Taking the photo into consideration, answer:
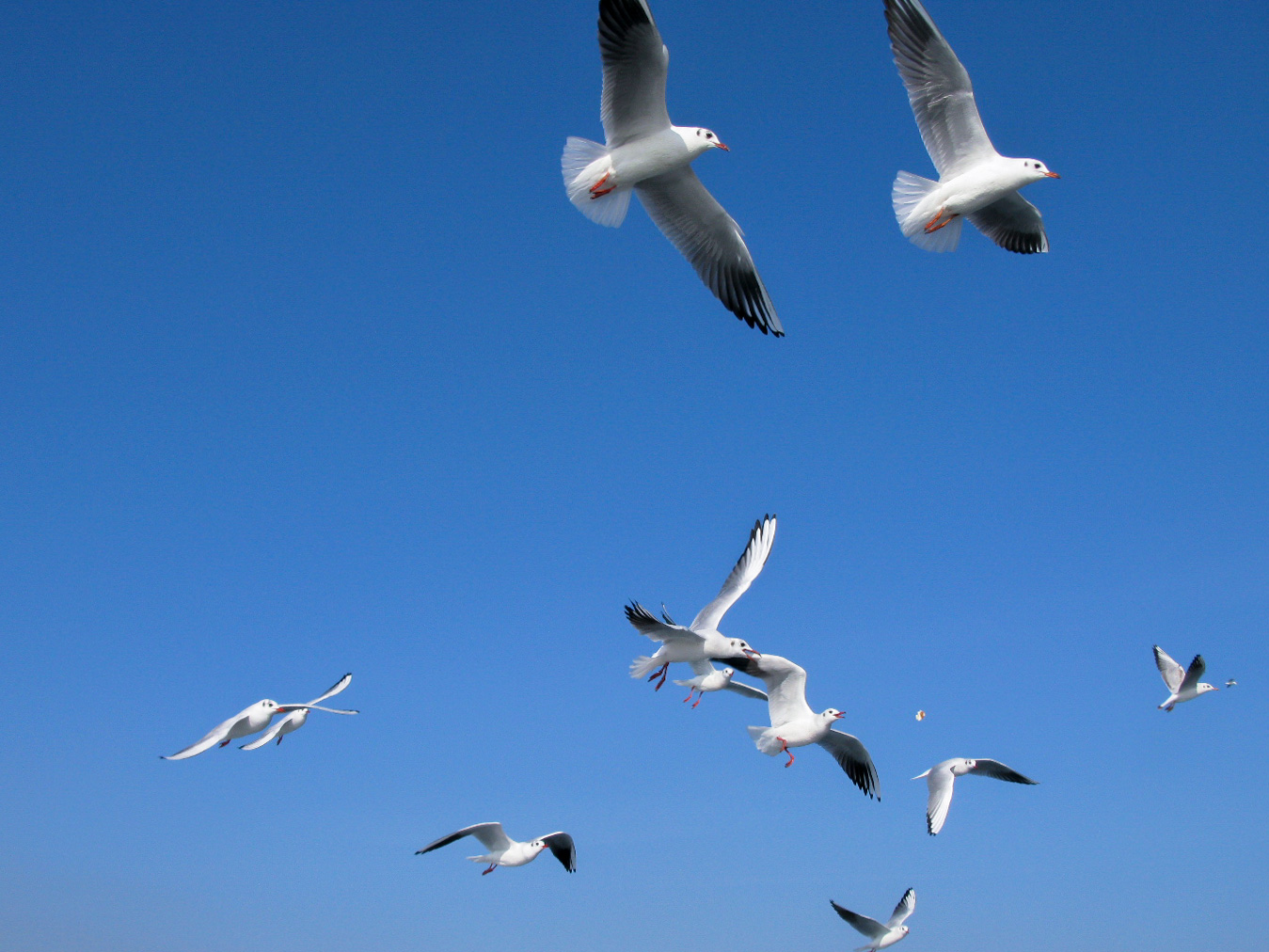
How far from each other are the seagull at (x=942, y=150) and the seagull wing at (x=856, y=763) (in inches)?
190

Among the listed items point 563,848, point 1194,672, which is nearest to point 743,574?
point 563,848

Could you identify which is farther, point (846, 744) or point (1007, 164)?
point (846, 744)

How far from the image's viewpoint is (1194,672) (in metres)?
16.6

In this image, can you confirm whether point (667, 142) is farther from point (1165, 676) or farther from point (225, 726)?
point (1165, 676)

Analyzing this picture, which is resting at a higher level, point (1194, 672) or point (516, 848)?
point (1194, 672)

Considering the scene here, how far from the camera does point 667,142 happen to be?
974 cm

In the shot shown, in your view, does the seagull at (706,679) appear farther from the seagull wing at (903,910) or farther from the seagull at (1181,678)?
the seagull at (1181,678)

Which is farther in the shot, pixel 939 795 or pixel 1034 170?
pixel 939 795

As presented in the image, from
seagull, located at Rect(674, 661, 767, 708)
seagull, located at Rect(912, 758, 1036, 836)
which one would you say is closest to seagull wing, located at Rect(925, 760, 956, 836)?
seagull, located at Rect(912, 758, 1036, 836)

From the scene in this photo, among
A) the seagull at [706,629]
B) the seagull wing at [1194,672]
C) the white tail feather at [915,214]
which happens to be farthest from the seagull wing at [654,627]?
the seagull wing at [1194,672]

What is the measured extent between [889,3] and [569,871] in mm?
8589

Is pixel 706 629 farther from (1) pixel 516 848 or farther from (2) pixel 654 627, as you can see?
(1) pixel 516 848

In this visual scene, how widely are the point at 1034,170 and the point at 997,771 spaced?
21.6 feet

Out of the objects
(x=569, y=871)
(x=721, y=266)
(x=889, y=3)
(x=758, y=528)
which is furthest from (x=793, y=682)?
(x=889, y=3)
